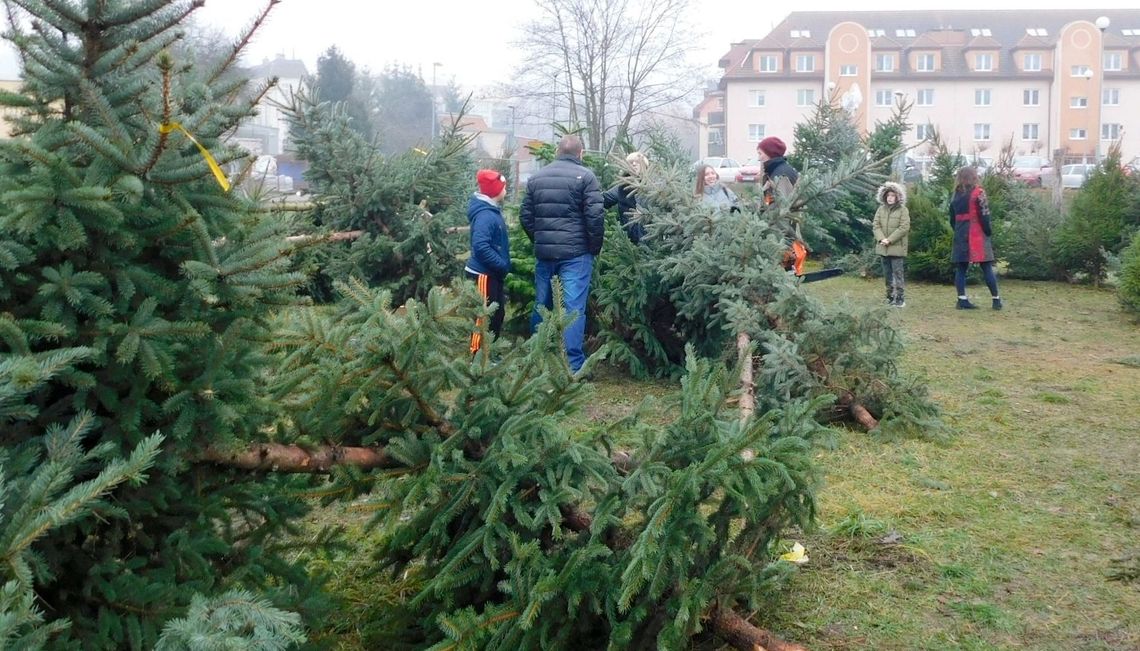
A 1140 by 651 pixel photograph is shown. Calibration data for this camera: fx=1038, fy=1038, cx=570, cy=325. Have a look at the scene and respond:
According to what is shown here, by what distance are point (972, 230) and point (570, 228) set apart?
6564 millimetres

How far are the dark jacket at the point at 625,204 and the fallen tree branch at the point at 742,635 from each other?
17.0 ft

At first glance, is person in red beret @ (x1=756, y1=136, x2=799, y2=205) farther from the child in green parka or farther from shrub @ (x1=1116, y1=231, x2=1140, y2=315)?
shrub @ (x1=1116, y1=231, x2=1140, y2=315)

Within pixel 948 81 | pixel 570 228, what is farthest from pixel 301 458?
pixel 948 81

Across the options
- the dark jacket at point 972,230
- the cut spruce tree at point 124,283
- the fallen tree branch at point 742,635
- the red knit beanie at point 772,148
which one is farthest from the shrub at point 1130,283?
the cut spruce tree at point 124,283

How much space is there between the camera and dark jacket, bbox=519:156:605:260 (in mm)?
7785

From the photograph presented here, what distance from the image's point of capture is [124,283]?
7.64 feet

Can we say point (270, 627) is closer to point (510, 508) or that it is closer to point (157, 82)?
point (510, 508)

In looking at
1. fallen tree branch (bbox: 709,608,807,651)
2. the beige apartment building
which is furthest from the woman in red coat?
the beige apartment building

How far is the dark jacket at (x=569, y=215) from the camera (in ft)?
25.5

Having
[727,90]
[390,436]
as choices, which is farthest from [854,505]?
[727,90]

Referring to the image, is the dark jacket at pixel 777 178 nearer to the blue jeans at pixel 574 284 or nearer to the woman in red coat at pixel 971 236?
the blue jeans at pixel 574 284

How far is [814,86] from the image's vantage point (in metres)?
69.8

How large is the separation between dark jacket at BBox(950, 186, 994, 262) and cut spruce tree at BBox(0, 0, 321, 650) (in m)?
11.1

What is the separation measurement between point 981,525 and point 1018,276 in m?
11.7
